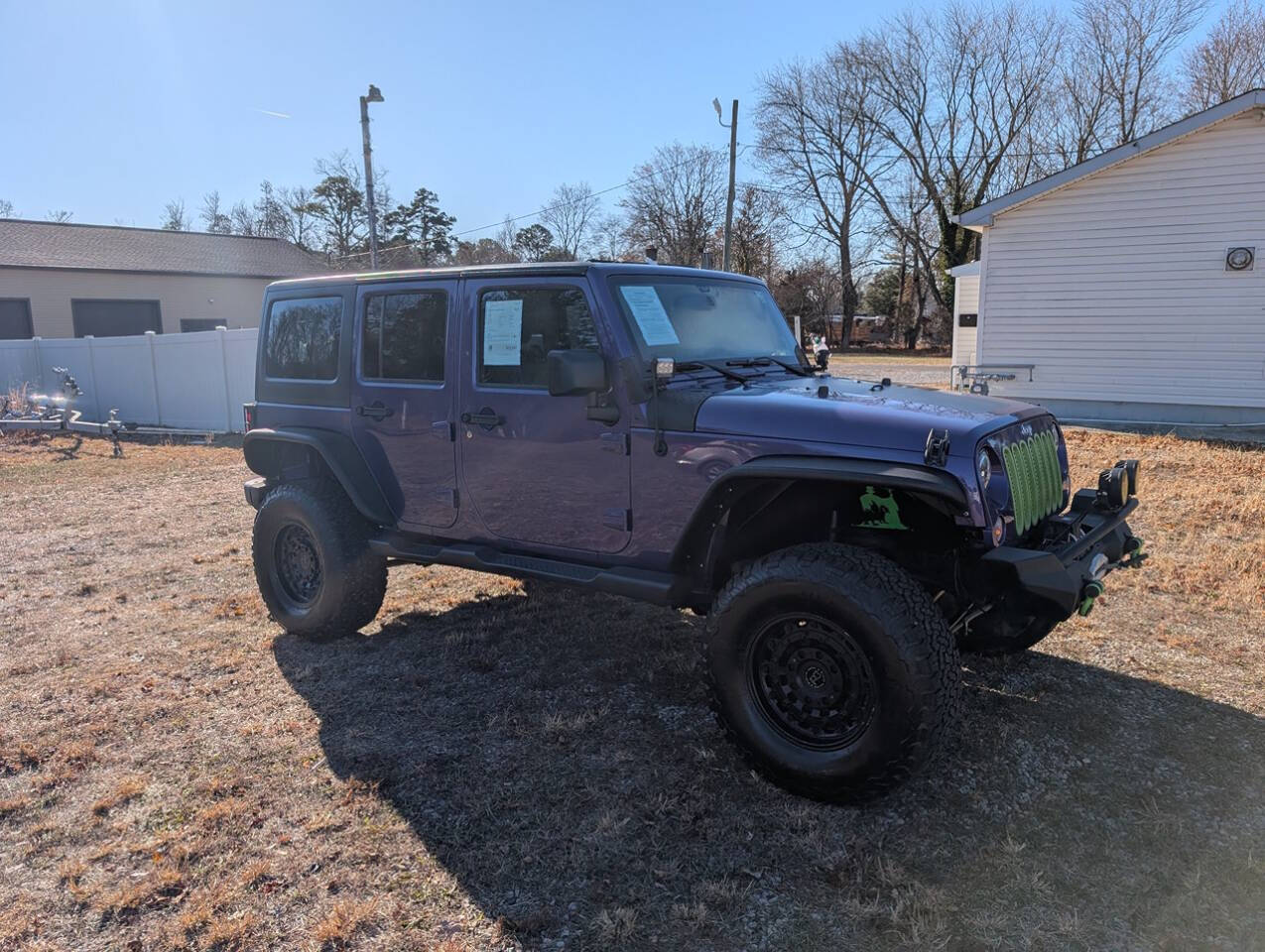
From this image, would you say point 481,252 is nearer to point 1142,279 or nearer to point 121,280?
point 121,280

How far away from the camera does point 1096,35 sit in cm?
3572

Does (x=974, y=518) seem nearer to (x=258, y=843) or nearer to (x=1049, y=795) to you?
(x=1049, y=795)

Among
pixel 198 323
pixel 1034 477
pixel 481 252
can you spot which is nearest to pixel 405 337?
pixel 1034 477

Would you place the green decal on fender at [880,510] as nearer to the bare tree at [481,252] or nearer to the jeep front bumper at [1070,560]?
the jeep front bumper at [1070,560]

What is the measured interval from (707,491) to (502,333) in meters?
1.35

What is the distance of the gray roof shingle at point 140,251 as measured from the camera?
2738 centimetres

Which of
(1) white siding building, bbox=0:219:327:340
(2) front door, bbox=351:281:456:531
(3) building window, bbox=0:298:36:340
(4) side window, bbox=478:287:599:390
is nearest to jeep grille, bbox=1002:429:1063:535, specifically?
(4) side window, bbox=478:287:599:390

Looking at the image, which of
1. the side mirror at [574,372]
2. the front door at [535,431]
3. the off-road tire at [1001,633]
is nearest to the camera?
the side mirror at [574,372]

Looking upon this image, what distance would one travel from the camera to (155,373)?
16203 millimetres

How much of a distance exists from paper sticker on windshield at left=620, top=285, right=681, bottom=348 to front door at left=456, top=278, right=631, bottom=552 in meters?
0.19

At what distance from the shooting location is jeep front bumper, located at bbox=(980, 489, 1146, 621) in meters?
2.86

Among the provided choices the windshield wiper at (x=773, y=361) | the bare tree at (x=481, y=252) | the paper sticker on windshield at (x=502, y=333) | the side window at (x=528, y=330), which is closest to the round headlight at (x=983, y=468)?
the windshield wiper at (x=773, y=361)

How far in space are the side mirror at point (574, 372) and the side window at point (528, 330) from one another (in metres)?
0.24

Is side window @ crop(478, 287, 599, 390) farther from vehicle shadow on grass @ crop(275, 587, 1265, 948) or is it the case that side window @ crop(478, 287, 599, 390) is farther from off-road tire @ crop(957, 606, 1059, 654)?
off-road tire @ crop(957, 606, 1059, 654)
